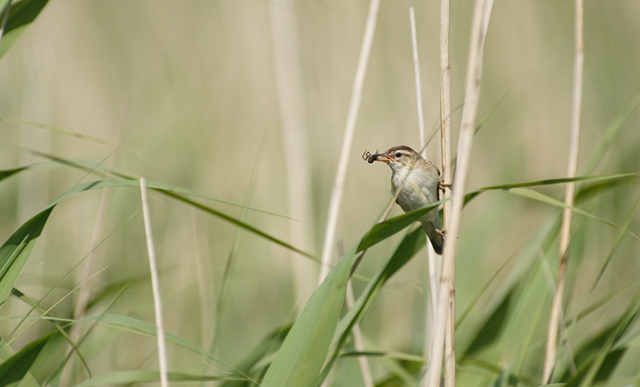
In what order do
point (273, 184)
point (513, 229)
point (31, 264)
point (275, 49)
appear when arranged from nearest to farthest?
point (275, 49) < point (31, 264) < point (513, 229) < point (273, 184)

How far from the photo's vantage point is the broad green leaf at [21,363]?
3.32ft

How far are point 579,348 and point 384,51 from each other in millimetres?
1750

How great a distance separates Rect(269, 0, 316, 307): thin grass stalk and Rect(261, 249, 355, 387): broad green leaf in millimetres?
1211

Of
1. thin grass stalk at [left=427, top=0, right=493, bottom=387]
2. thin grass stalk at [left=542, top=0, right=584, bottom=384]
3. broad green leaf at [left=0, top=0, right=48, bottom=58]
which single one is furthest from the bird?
broad green leaf at [left=0, top=0, right=48, bottom=58]

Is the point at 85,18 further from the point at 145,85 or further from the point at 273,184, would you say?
the point at 273,184

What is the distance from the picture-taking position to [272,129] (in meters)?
3.45

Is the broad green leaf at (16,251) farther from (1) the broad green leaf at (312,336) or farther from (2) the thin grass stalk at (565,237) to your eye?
(2) the thin grass stalk at (565,237)

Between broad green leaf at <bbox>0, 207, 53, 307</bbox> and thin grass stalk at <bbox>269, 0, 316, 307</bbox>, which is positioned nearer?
broad green leaf at <bbox>0, 207, 53, 307</bbox>

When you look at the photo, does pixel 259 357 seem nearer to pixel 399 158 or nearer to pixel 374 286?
pixel 374 286

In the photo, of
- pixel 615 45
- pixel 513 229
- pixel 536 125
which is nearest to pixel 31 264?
pixel 513 229

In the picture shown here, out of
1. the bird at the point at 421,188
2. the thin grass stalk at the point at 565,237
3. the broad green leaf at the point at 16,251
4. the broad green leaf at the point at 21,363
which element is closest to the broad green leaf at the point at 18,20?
the broad green leaf at the point at 16,251

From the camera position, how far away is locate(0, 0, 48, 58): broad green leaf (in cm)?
115

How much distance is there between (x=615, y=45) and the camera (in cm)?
311

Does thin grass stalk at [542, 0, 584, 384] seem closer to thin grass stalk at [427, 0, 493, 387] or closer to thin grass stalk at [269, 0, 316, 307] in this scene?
thin grass stalk at [427, 0, 493, 387]
